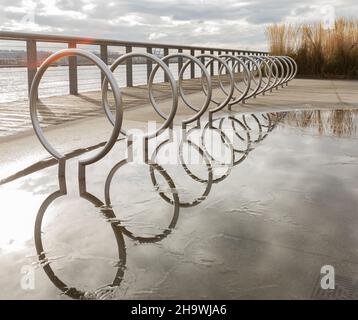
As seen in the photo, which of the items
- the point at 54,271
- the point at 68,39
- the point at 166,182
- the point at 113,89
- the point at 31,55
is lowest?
the point at 54,271

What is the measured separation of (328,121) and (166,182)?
13.7 ft

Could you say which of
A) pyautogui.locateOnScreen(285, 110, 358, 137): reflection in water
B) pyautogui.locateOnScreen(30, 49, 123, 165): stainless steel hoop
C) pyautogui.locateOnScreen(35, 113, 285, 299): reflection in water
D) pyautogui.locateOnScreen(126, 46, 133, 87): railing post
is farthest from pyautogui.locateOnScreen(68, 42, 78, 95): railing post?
pyautogui.locateOnScreen(30, 49, 123, 165): stainless steel hoop

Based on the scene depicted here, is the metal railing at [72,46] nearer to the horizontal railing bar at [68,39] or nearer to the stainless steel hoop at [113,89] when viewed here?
the horizontal railing bar at [68,39]

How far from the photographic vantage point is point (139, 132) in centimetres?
578

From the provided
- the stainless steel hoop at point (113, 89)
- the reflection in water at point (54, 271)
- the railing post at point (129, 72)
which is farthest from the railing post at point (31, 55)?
the reflection in water at point (54, 271)

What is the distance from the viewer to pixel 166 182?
11.9ft

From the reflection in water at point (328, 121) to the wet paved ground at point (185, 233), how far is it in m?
1.90

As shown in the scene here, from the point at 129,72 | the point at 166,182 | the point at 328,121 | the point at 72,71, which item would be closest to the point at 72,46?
the point at 72,71

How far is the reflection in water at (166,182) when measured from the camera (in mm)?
2031

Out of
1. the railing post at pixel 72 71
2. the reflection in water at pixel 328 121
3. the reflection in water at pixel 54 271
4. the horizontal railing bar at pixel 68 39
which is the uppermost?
the horizontal railing bar at pixel 68 39

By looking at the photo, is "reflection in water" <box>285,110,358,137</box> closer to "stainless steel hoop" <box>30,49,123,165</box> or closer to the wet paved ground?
the wet paved ground

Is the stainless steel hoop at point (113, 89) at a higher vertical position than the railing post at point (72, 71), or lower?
lower

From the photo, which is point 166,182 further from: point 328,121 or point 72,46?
point 72,46
